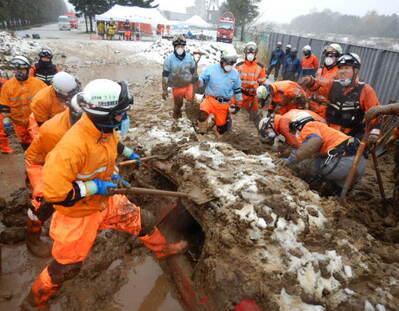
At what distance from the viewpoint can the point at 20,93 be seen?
16.1 ft

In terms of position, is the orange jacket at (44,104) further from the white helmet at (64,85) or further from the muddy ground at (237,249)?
the muddy ground at (237,249)

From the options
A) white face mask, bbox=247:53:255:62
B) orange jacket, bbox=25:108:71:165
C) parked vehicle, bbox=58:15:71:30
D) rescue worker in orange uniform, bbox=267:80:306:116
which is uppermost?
parked vehicle, bbox=58:15:71:30

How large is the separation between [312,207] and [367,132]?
3.72 ft

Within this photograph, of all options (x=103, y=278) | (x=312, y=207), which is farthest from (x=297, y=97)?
(x=103, y=278)

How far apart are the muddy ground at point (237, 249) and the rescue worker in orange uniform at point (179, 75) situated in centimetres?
225

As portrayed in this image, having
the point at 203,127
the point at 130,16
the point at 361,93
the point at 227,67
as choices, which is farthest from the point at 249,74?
the point at 130,16

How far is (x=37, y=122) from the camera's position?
12.9 ft

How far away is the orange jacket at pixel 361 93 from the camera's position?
173 inches

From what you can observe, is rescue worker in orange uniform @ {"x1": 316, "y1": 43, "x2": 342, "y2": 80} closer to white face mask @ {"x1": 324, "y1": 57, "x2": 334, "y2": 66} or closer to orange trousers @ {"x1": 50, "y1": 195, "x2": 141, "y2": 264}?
white face mask @ {"x1": 324, "y1": 57, "x2": 334, "y2": 66}

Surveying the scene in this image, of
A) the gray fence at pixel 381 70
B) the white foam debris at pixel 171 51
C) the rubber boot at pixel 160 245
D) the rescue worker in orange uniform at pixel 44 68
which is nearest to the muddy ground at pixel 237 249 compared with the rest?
the rubber boot at pixel 160 245

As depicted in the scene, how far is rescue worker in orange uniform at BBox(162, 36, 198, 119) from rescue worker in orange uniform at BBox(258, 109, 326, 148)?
2748 millimetres

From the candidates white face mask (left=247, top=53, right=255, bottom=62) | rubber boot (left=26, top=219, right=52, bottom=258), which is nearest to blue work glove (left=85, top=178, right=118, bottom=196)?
rubber boot (left=26, top=219, right=52, bottom=258)

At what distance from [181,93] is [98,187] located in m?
4.44

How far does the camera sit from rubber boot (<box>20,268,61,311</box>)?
96.7 inches
